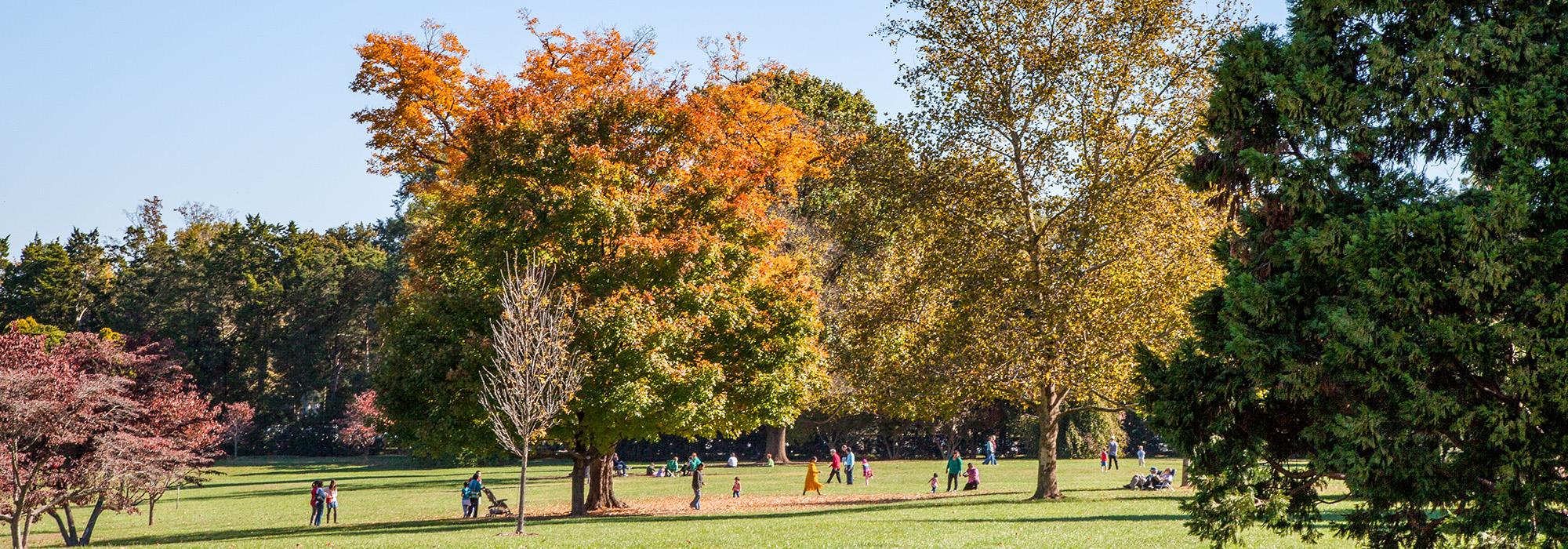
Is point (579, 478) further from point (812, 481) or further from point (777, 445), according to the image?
point (777, 445)

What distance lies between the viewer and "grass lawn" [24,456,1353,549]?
63.4 feet

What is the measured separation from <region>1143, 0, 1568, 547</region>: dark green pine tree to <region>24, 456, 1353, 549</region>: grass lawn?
5.19 metres

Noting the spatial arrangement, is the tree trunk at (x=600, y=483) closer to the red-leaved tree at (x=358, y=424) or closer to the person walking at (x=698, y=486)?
the person walking at (x=698, y=486)

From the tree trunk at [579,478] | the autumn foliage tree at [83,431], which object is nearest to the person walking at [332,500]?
the autumn foliage tree at [83,431]

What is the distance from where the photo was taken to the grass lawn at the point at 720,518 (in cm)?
1933

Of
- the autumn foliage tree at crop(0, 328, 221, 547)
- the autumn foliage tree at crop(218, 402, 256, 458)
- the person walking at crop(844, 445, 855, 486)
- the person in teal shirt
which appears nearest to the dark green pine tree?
the autumn foliage tree at crop(0, 328, 221, 547)

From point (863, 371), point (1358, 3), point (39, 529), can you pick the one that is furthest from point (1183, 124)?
point (39, 529)

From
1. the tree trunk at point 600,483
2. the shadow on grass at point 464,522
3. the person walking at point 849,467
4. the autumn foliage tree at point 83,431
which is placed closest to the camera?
the autumn foliage tree at point 83,431

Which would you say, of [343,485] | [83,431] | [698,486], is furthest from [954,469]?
[343,485]

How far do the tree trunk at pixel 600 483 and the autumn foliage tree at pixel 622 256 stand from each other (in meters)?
0.06

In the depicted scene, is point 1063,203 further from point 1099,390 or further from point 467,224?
point 467,224

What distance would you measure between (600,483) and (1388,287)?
22.8 metres

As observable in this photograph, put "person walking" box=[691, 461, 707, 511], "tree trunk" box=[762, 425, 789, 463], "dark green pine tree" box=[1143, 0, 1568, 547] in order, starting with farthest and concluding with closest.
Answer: "tree trunk" box=[762, 425, 789, 463], "person walking" box=[691, 461, 707, 511], "dark green pine tree" box=[1143, 0, 1568, 547]

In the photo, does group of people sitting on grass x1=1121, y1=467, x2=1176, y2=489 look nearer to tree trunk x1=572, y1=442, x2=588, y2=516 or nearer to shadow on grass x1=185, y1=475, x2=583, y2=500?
tree trunk x1=572, y1=442, x2=588, y2=516
